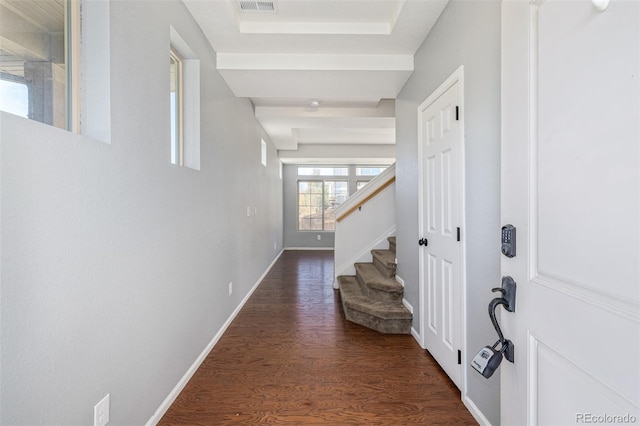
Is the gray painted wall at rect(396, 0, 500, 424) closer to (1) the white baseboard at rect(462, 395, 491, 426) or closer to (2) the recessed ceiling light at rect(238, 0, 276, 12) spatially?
(1) the white baseboard at rect(462, 395, 491, 426)

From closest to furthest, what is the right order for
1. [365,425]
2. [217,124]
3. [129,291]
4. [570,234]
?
1. [570,234]
2. [129,291]
3. [365,425]
4. [217,124]

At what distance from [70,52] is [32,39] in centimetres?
15

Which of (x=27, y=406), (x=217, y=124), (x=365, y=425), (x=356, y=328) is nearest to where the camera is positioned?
(x=27, y=406)

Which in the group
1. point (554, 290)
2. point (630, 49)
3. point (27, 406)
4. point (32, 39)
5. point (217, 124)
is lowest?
point (27, 406)

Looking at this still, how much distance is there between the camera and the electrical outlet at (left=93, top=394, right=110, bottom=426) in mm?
1094

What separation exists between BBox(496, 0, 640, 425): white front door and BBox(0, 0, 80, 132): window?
161 cm

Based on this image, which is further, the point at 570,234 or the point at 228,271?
the point at 228,271

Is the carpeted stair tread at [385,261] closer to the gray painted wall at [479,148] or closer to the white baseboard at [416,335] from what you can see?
the white baseboard at [416,335]

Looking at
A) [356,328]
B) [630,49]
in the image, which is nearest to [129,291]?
[630,49]

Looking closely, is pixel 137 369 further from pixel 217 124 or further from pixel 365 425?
pixel 217 124

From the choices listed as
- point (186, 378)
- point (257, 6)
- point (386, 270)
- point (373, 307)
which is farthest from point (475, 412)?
point (257, 6)

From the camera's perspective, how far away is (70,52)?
3.68ft

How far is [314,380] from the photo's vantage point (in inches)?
74.5

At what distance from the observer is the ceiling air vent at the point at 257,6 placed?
1.94 meters
